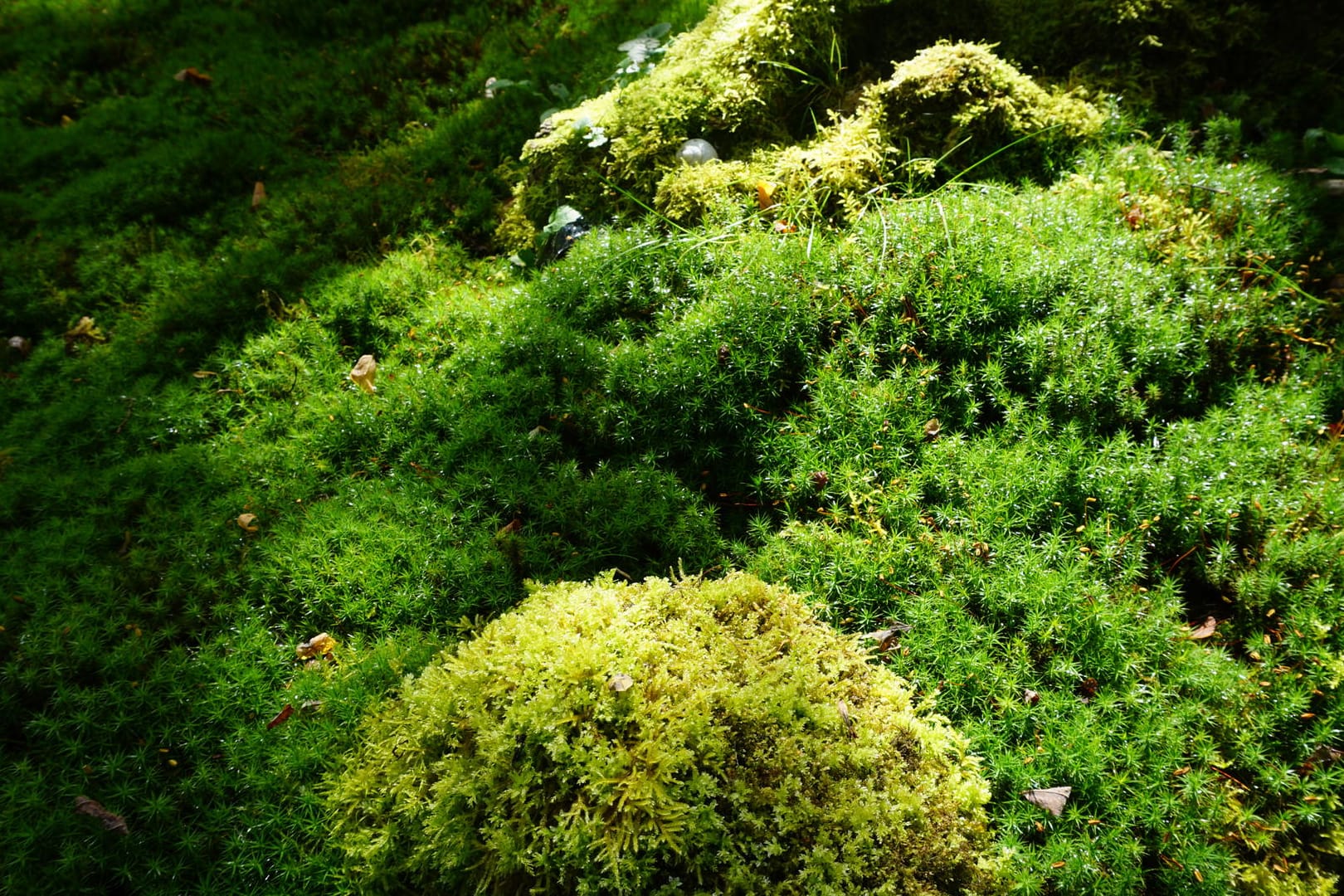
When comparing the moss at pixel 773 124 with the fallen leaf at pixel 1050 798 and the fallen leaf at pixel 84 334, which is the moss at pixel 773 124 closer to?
the fallen leaf at pixel 84 334

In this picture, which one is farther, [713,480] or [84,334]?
[84,334]

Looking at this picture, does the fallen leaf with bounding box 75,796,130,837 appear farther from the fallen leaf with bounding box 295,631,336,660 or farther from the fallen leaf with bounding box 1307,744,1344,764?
the fallen leaf with bounding box 1307,744,1344,764

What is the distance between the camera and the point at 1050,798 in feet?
9.14

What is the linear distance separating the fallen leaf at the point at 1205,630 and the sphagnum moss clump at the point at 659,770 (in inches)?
52.6

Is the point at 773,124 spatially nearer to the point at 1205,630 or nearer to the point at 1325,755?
the point at 1205,630

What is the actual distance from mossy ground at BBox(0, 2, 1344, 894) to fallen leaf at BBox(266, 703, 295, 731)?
5 centimetres

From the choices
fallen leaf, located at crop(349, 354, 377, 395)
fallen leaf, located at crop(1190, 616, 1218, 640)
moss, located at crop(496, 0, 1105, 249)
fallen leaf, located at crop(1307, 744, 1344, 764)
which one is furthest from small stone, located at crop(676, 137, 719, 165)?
fallen leaf, located at crop(1307, 744, 1344, 764)

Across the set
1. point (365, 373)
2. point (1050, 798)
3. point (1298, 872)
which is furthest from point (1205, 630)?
point (365, 373)

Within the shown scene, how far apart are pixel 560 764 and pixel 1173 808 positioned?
2460 millimetres

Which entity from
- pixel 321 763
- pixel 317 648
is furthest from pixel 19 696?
pixel 321 763

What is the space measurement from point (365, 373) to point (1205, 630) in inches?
190

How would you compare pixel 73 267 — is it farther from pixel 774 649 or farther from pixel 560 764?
pixel 774 649

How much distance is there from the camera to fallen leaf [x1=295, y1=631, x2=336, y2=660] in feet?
11.2

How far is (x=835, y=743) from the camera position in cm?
263
